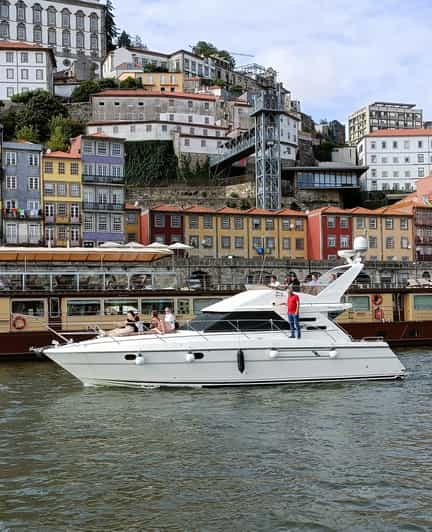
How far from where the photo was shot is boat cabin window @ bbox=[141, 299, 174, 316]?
3209 cm

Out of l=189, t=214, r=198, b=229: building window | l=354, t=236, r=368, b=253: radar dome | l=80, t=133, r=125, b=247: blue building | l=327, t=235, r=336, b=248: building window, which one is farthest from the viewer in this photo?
l=327, t=235, r=336, b=248: building window

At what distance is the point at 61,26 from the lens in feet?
429

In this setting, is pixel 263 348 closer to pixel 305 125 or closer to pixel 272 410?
pixel 272 410

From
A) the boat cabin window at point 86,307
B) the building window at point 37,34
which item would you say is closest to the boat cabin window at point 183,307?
the boat cabin window at point 86,307

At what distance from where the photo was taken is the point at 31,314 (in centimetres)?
3122

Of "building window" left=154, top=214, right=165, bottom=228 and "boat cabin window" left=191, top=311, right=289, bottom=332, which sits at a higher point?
"building window" left=154, top=214, right=165, bottom=228

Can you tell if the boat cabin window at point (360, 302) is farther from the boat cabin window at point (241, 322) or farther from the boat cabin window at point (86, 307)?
the boat cabin window at point (241, 322)

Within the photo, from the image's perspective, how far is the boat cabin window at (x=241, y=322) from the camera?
69.3ft

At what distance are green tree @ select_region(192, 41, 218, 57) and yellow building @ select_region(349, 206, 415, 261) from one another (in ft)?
251

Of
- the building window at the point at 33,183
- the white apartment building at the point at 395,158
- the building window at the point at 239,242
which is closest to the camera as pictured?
the building window at the point at 33,183

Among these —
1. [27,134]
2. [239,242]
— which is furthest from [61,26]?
[239,242]

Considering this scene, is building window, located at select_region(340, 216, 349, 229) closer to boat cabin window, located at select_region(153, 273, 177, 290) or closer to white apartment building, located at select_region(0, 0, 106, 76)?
boat cabin window, located at select_region(153, 273, 177, 290)

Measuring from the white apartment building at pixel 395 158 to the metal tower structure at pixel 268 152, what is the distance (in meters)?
31.8

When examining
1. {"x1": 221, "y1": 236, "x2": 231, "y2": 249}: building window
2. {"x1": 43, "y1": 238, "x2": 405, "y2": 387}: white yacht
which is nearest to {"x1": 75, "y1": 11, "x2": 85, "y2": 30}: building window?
{"x1": 221, "y1": 236, "x2": 231, "y2": 249}: building window
